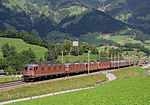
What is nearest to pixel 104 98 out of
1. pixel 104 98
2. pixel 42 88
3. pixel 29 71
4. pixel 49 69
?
pixel 104 98

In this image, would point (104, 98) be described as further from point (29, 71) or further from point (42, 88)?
point (29, 71)

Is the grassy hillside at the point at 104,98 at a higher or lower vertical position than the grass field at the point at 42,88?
higher

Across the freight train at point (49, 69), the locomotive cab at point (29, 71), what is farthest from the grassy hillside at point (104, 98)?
the freight train at point (49, 69)

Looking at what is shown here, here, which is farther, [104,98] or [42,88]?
[42,88]

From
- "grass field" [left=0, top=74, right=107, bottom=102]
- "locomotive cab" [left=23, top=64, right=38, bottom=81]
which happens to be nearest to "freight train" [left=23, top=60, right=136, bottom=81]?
"locomotive cab" [left=23, top=64, right=38, bottom=81]

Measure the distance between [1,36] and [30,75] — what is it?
491 ft

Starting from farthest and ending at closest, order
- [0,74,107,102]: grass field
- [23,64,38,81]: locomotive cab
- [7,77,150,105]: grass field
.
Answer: [23,64,38,81]: locomotive cab
[0,74,107,102]: grass field
[7,77,150,105]: grass field

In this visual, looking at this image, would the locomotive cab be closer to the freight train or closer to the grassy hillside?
the freight train

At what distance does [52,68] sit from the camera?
60750mm

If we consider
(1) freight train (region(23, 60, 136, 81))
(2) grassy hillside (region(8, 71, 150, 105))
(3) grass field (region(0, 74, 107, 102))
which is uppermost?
(1) freight train (region(23, 60, 136, 81))

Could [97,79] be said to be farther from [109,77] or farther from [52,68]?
[52,68]

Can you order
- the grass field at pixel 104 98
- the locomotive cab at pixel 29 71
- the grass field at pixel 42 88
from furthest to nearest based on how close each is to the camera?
the locomotive cab at pixel 29 71
the grass field at pixel 42 88
the grass field at pixel 104 98

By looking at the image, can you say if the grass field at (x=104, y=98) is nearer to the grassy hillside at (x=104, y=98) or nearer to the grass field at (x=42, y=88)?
the grassy hillside at (x=104, y=98)

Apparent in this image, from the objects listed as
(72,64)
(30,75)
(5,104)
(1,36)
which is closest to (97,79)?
(72,64)
